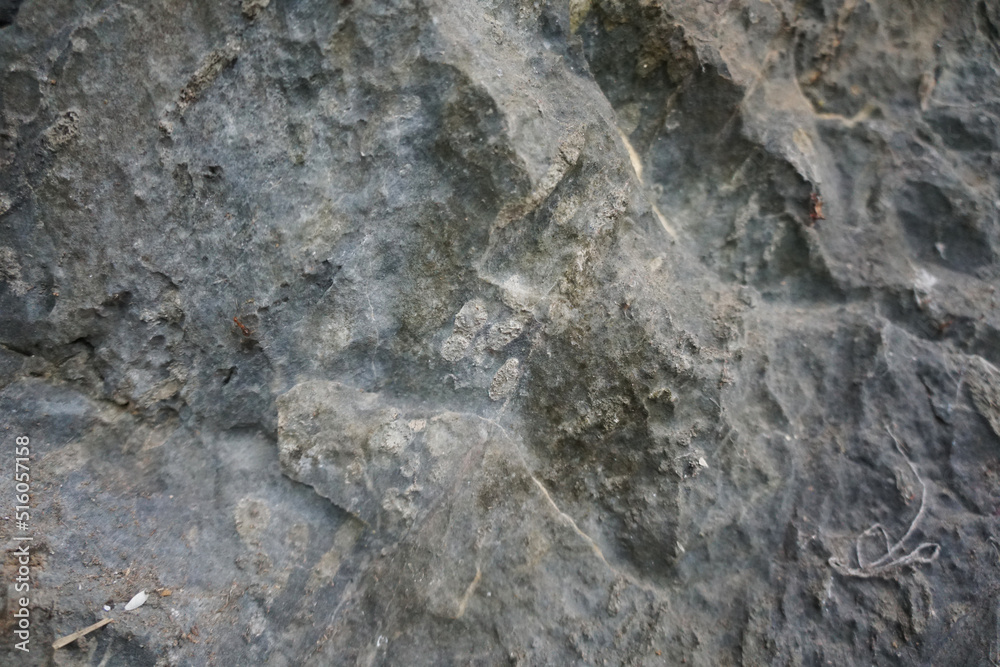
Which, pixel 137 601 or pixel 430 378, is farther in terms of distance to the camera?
pixel 430 378

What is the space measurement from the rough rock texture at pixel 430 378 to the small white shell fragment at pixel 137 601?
0.03m

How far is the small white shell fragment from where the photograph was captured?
1.88m

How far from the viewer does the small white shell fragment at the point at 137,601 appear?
6.15 feet

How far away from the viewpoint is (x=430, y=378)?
6.86 feet

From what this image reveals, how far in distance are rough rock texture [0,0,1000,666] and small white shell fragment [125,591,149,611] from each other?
3 centimetres

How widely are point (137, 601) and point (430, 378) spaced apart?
3.29 feet

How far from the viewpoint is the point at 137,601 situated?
6.18 ft

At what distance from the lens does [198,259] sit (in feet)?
6.46

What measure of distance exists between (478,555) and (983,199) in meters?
2.24

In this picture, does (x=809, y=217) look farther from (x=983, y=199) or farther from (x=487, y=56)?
(x=487, y=56)

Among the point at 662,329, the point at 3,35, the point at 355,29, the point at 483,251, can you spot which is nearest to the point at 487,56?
the point at 355,29

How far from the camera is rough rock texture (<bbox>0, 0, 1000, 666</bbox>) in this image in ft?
6.19

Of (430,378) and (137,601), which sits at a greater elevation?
(430,378)

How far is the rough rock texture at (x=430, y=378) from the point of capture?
1887mm
